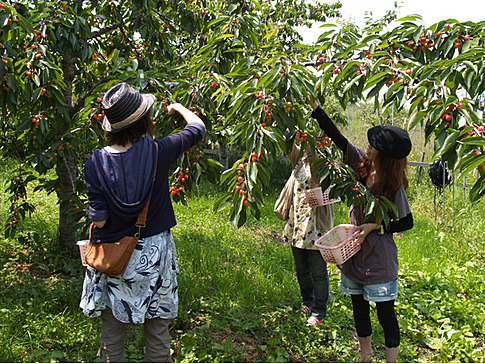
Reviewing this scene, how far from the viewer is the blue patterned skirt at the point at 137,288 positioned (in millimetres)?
1745

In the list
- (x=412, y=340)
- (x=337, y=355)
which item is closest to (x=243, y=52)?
(x=337, y=355)

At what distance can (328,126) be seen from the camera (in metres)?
2.33

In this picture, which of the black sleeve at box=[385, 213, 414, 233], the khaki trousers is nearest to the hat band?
the khaki trousers

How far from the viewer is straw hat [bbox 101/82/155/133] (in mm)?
1696

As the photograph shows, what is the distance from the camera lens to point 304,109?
2.33m

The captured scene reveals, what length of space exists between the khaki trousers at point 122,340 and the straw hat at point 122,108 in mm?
855

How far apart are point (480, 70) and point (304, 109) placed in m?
0.97

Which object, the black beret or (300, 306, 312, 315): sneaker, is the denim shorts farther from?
(300, 306, 312, 315): sneaker

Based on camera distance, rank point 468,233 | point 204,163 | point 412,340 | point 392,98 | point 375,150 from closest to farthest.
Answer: point 392,98 → point 375,150 → point 204,163 → point 412,340 → point 468,233

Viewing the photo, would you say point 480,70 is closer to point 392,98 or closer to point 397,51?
point 392,98

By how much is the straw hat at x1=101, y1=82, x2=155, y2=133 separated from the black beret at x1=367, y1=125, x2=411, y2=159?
49.2 inches

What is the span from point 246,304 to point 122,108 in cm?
213

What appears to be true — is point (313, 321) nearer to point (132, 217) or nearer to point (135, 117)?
point (132, 217)

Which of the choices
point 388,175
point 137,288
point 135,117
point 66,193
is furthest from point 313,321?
point 66,193
